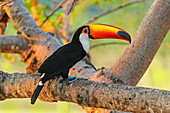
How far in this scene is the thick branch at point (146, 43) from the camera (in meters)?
1.76

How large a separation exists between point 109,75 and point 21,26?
984 millimetres

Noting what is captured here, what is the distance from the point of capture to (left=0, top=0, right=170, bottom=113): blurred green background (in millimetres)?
3209

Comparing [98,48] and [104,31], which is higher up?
[104,31]

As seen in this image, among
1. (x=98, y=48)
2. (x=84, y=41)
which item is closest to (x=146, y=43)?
(x=84, y=41)

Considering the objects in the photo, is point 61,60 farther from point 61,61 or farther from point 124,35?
point 124,35

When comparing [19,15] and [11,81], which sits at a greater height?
[19,15]

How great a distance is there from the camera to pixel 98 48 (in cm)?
554

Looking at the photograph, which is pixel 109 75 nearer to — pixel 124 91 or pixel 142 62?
pixel 142 62

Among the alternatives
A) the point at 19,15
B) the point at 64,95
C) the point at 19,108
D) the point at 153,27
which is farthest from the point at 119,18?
the point at 19,108

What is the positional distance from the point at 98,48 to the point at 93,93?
429cm

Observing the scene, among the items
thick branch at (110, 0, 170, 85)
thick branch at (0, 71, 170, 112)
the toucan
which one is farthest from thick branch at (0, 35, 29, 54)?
thick branch at (110, 0, 170, 85)

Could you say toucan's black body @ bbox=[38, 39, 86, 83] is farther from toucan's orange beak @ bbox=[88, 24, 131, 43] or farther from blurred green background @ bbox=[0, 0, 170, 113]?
blurred green background @ bbox=[0, 0, 170, 113]

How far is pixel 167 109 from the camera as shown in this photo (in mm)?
1017

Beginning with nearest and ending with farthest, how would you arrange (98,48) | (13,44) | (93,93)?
(93,93) < (13,44) < (98,48)
